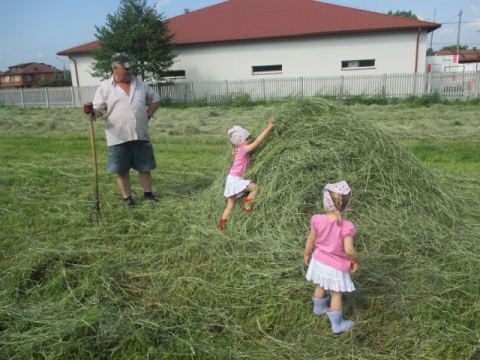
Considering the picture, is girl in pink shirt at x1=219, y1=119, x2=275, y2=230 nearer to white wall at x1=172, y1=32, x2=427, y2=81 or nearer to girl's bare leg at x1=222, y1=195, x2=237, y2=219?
girl's bare leg at x1=222, y1=195, x2=237, y2=219

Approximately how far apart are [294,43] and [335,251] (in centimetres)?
2144

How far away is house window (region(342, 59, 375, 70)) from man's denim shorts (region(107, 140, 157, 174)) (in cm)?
1908

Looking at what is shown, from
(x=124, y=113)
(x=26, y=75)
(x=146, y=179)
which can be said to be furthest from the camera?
(x=26, y=75)

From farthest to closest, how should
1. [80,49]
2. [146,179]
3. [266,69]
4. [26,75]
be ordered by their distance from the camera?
1. [26,75]
2. [80,49]
3. [266,69]
4. [146,179]

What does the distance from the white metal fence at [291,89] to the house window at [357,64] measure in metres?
1.60

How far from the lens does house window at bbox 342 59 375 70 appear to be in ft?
71.6

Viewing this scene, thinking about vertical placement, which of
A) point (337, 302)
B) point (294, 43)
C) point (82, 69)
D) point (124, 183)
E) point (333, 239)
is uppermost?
point (294, 43)

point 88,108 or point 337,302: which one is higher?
point 88,108

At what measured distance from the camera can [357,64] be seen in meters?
22.1

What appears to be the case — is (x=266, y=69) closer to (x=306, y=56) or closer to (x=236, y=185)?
(x=306, y=56)

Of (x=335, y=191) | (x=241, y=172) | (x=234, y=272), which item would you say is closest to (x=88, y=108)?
(x=241, y=172)

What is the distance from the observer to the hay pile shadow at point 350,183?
12.5ft

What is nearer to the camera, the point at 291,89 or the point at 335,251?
the point at 335,251

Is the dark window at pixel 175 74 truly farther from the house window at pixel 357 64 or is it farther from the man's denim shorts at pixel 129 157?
the man's denim shorts at pixel 129 157
